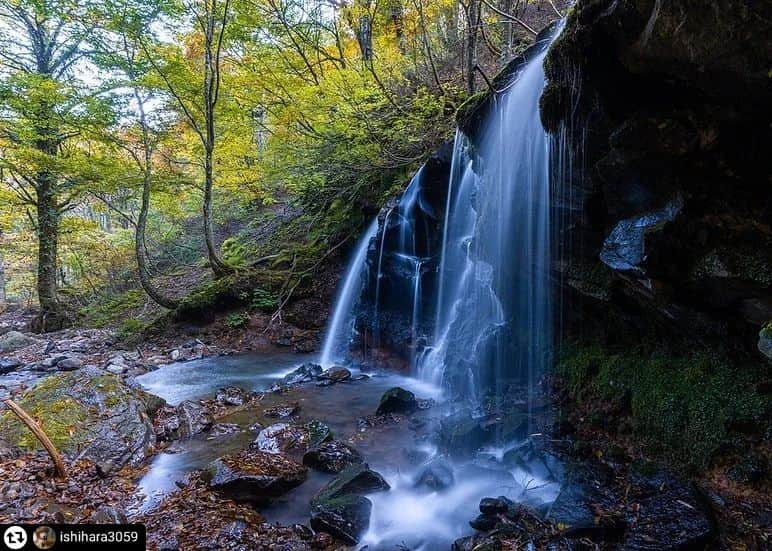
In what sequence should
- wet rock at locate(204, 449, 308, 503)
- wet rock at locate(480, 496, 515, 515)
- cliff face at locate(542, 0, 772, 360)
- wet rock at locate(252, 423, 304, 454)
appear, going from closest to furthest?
cliff face at locate(542, 0, 772, 360) < wet rock at locate(480, 496, 515, 515) < wet rock at locate(204, 449, 308, 503) < wet rock at locate(252, 423, 304, 454)

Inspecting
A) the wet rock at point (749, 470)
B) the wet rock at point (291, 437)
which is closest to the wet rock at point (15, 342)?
the wet rock at point (291, 437)

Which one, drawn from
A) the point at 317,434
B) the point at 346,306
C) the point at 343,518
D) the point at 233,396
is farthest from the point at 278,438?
the point at 346,306

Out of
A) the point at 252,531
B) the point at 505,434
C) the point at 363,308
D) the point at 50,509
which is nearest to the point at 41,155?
the point at 363,308

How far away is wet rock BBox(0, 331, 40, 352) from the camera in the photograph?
11.0 m

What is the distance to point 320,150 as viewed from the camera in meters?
11.0

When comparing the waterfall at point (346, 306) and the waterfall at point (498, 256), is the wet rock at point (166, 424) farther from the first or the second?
the waterfall at point (498, 256)

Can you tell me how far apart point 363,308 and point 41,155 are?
351 inches

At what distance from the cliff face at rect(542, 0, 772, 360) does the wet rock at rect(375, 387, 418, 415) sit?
11.8 ft

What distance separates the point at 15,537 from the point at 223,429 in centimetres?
283

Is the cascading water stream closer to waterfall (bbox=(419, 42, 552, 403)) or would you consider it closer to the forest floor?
waterfall (bbox=(419, 42, 552, 403))

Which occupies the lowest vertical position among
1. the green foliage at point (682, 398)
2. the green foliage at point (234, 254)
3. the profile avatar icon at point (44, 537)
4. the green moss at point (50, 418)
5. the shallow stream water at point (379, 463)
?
the shallow stream water at point (379, 463)

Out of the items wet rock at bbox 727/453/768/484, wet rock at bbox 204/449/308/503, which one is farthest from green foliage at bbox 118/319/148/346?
wet rock at bbox 727/453/768/484

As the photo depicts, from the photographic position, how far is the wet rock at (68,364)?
9219 mm

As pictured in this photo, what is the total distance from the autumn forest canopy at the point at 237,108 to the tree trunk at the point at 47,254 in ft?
0.14
